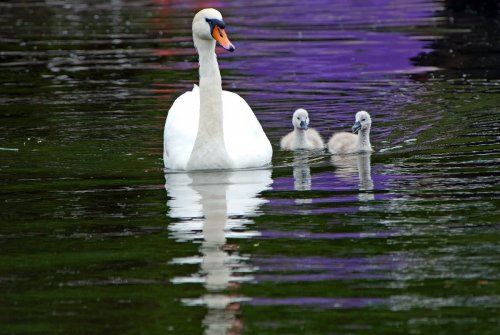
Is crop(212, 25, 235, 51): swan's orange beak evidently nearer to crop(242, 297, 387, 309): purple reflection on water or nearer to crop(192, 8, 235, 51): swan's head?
crop(192, 8, 235, 51): swan's head

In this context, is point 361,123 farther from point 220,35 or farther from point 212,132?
point 220,35

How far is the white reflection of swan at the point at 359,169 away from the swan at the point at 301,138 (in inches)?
17.1

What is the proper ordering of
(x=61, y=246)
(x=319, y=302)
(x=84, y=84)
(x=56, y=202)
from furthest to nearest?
(x=84, y=84) < (x=56, y=202) < (x=61, y=246) < (x=319, y=302)

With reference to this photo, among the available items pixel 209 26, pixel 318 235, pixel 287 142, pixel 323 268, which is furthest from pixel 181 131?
pixel 323 268

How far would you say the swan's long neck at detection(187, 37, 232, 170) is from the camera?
11844 mm

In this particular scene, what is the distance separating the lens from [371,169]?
11969 millimetres

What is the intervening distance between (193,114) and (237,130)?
61cm

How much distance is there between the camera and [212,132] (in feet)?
39.0

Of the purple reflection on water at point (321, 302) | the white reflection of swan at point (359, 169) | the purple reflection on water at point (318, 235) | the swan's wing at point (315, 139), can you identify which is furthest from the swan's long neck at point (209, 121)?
the purple reflection on water at point (321, 302)

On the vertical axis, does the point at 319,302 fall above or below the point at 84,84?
below

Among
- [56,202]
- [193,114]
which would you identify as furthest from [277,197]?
[193,114]

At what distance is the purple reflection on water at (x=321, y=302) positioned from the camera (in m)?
6.97

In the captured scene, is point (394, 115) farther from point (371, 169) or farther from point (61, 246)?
point (61, 246)

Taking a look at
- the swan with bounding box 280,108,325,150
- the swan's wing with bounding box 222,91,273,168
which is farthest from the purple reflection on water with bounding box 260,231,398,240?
the swan with bounding box 280,108,325,150
